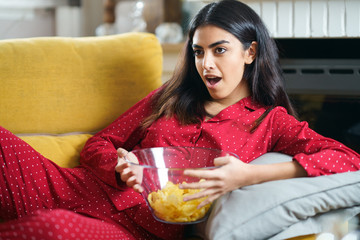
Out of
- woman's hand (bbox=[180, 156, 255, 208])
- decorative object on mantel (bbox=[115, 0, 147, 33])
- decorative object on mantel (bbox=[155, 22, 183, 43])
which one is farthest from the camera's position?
decorative object on mantel (bbox=[115, 0, 147, 33])

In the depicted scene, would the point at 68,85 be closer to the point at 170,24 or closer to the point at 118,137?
the point at 118,137

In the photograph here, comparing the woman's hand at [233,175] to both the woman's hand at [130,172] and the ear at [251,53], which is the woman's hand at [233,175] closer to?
the woman's hand at [130,172]

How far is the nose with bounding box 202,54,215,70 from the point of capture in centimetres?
130

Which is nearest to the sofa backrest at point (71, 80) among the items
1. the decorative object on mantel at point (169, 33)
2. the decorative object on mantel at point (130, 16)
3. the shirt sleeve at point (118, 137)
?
the shirt sleeve at point (118, 137)

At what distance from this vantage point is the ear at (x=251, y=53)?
54.8 inches

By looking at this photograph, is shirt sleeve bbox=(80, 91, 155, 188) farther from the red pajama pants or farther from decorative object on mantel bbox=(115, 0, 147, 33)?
decorative object on mantel bbox=(115, 0, 147, 33)

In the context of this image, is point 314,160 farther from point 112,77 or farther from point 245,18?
point 112,77

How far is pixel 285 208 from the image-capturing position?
1013 mm

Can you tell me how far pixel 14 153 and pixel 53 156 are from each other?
0.82 ft

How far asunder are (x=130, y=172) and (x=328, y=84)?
1.04m

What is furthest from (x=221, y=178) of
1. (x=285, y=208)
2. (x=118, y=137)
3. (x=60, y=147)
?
(x=60, y=147)

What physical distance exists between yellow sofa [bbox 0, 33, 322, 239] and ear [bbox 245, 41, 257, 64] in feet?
1.38

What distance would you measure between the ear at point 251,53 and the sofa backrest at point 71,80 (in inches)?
16.6

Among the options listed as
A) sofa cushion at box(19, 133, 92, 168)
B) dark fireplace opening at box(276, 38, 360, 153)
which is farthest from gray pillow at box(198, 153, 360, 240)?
dark fireplace opening at box(276, 38, 360, 153)
